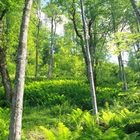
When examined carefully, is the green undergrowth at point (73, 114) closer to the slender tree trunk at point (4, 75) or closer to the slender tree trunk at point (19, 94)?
the slender tree trunk at point (4, 75)

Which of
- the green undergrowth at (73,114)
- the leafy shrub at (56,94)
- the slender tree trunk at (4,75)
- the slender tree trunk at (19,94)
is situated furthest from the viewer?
the leafy shrub at (56,94)

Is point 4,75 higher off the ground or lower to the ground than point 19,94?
higher

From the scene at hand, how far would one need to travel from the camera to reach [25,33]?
10211mm

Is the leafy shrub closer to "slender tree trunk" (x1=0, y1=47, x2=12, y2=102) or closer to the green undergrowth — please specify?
Result: the green undergrowth

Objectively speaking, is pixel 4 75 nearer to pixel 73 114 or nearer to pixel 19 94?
pixel 73 114

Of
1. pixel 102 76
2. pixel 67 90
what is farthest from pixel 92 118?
pixel 102 76

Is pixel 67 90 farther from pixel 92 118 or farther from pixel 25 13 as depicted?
pixel 25 13

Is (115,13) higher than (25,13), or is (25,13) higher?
(115,13)

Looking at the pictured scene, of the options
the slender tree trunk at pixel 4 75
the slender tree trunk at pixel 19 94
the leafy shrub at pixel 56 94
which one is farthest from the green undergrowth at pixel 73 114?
the slender tree trunk at pixel 19 94

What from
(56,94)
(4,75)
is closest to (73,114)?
(4,75)

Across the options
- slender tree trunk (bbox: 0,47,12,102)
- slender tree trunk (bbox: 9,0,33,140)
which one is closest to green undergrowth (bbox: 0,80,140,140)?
slender tree trunk (bbox: 0,47,12,102)

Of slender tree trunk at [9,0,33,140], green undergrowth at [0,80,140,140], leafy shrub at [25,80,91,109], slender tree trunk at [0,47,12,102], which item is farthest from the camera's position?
leafy shrub at [25,80,91,109]

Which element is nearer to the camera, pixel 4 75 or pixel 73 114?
pixel 73 114

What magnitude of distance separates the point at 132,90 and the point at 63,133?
3476mm
